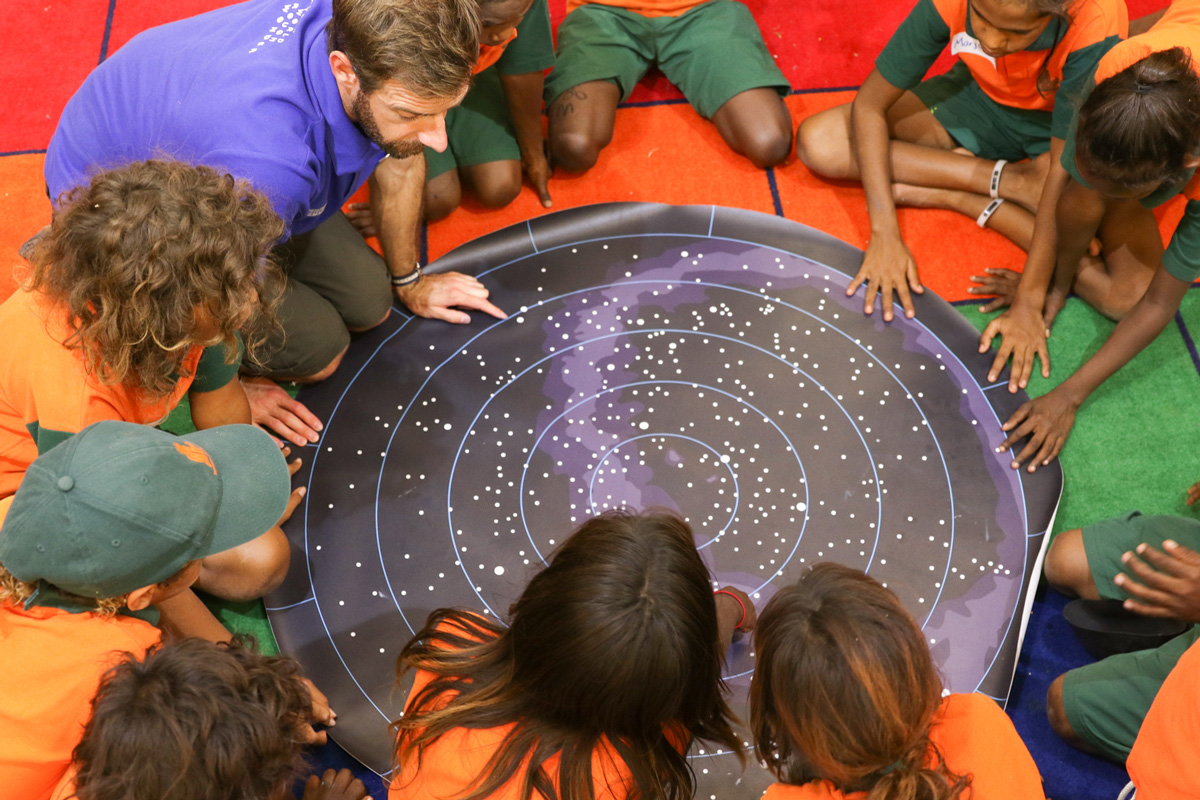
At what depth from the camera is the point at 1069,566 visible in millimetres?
1958

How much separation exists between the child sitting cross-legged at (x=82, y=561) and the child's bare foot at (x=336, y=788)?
1.61ft

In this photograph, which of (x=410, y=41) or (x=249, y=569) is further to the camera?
(x=249, y=569)

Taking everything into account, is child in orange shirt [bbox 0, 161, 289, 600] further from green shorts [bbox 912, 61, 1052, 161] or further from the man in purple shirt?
green shorts [bbox 912, 61, 1052, 161]

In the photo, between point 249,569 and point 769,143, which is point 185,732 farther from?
point 769,143

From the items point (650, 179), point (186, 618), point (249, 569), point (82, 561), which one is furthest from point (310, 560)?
point (650, 179)

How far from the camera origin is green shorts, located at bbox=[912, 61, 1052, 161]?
7.98 ft

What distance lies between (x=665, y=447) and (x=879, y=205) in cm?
93

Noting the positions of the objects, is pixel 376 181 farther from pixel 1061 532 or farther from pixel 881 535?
pixel 1061 532

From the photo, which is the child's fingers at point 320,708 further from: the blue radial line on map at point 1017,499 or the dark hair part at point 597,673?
the blue radial line on map at point 1017,499

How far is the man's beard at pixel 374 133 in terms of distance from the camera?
1757 mm

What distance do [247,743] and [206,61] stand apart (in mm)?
1263

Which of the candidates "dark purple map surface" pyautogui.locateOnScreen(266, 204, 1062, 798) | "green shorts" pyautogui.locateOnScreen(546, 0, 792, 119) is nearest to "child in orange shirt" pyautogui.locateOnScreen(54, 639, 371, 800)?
"dark purple map surface" pyautogui.locateOnScreen(266, 204, 1062, 798)

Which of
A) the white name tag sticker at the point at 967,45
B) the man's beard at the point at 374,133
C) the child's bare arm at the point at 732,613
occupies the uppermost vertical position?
the white name tag sticker at the point at 967,45

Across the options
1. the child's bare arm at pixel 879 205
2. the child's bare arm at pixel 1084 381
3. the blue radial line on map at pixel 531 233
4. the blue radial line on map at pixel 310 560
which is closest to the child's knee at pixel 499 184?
the blue radial line on map at pixel 531 233
